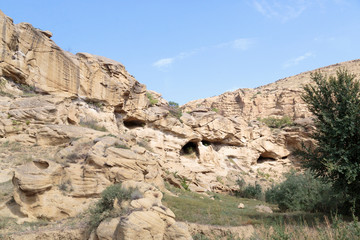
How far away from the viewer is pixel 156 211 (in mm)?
7000

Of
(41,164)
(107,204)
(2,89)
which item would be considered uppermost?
(2,89)

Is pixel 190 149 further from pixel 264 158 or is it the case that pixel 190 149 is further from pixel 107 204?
pixel 107 204

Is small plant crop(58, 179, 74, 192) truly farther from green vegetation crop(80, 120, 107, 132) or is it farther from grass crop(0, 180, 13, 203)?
green vegetation crop(80, 120, 107, 132)

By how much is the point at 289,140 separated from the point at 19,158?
2929 cm

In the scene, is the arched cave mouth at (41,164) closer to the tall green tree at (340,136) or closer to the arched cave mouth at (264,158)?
the tall green tree at (340,136)

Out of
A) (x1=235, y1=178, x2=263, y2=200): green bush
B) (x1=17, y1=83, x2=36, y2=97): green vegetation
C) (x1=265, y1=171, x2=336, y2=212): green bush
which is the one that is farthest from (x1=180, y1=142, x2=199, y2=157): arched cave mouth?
(x1=17, y1=83, x2=36, y2=97): green vegetation

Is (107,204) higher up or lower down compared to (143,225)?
A: higher up

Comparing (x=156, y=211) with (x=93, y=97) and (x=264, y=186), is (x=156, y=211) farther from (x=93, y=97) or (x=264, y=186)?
(x=264, y=186)

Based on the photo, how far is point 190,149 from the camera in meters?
30.5

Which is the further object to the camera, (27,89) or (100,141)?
(27,89)

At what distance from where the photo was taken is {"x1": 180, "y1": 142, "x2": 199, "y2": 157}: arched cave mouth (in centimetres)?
3020

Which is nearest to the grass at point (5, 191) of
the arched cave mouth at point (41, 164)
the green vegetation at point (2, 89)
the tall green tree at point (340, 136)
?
the arched cave mouth at point (41, 164)

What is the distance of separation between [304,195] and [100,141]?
1079 cm

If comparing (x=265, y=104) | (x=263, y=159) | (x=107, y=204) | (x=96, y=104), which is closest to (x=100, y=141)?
(x=107, y=204)
